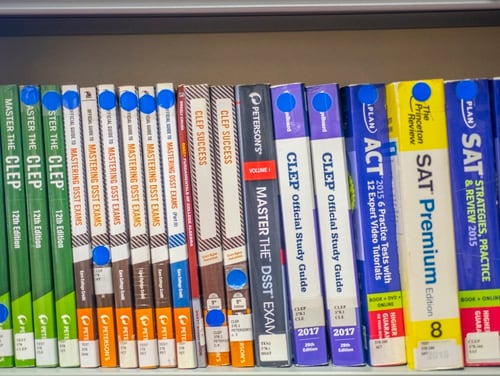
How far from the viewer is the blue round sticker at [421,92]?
2.62 ft

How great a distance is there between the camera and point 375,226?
0.81 meters

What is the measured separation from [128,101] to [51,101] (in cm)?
10

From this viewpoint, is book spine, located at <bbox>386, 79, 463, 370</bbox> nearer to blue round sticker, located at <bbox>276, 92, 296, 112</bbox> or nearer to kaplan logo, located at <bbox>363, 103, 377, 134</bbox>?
kaplan logo, located at <bbox>363, 103, 377, 134</bbox>

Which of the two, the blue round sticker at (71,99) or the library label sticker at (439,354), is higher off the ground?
the blue round sticker at (71,99)

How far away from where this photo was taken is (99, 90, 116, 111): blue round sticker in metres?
0.83

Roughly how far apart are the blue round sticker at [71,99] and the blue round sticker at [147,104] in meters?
0.09

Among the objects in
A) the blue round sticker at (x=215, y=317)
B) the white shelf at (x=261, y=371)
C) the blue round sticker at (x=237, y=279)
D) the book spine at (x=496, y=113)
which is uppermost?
the book spine at (x=496, y=113)

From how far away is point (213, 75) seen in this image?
1.09m

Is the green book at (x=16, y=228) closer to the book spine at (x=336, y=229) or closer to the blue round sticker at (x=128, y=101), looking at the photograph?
the blue round sticker at (x=128, y=101)

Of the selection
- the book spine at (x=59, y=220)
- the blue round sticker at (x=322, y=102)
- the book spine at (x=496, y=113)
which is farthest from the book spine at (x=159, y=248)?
the book spine at (x=496, y=113)

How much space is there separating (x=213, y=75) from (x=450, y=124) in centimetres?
44

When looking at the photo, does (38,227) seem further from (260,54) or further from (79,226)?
(260,54)

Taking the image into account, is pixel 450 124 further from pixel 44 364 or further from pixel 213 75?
pixel 44 364

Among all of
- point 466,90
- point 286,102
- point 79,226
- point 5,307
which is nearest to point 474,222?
point 466,90
